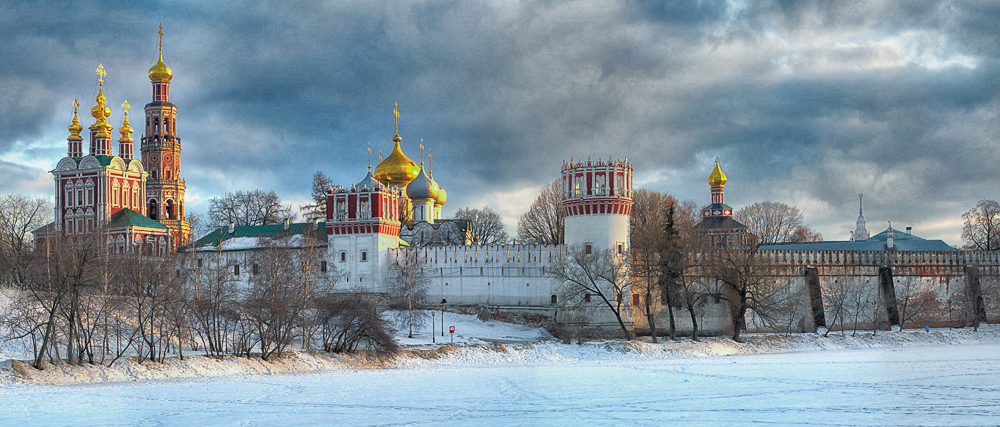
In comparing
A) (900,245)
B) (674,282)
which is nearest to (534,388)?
(674,282)

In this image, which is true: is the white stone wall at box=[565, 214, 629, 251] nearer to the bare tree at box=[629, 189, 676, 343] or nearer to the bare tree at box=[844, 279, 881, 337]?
the bare tree at box=[629, 189, 676, 343]

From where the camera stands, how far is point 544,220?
200 feet

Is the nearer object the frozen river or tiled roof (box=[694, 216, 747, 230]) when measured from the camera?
the frozen river

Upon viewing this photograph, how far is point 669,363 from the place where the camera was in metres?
34.0

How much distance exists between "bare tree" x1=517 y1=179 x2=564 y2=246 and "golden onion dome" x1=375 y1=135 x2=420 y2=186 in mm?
7547

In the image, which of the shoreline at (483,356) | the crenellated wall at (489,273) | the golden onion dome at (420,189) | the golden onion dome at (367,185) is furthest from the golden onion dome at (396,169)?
the shoreline at (483,356)

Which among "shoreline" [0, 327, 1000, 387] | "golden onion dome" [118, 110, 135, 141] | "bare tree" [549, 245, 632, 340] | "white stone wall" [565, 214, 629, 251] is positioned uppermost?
"golden onion dome" [118, 110, 135, 141]

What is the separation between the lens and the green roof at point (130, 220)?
5445 centimetres

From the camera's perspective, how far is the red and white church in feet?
180

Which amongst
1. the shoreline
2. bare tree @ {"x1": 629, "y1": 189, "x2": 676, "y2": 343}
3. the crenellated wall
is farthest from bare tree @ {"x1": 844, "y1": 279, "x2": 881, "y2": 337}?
the crenellated wall

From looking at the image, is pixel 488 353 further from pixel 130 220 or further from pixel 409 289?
pixel 130 220

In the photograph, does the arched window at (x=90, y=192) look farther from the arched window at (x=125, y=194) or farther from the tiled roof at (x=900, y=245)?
the tiled roof at (x=900, y=245)

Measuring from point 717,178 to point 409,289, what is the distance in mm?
35747

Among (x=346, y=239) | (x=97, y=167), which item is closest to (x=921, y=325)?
(x=346, y=239)
